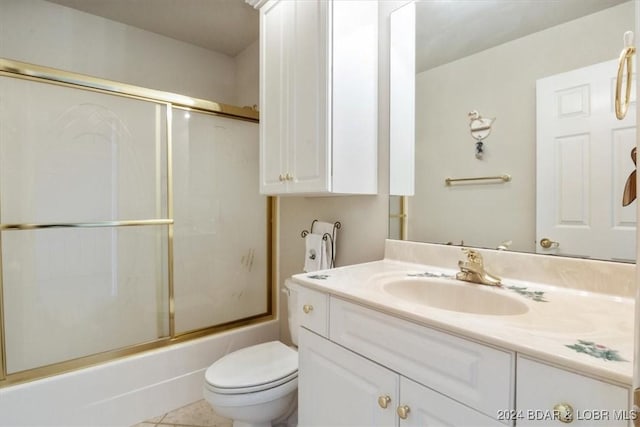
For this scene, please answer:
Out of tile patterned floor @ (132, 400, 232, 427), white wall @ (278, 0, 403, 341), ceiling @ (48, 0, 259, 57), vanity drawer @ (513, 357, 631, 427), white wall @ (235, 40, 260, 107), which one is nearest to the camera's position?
vanity drawer @ (513, 357, 631, 427)

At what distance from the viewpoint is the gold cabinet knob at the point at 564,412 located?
1.73 ft

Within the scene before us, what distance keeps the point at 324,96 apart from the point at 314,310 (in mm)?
862

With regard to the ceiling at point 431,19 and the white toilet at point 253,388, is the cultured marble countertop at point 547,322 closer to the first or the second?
the white toilet at point 253,388

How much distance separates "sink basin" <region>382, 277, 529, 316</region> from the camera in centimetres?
94

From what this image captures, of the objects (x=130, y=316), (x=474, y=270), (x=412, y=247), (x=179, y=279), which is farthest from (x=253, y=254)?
(x=474, y=270)

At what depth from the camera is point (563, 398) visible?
537 mm

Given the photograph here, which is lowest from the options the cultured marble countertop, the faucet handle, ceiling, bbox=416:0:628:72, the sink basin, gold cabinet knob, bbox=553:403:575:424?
gold cabinet knob, bbox=553:403:575:424

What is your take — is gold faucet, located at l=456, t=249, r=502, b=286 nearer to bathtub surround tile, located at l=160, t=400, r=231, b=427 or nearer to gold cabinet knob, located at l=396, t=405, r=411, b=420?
gold cabinet knob, located at l=396, t=405, r=411, b=420

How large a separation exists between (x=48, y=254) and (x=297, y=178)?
143cm

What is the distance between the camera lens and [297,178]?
1.45 metres

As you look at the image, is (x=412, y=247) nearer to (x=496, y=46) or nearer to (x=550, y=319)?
(x=550, y=319)

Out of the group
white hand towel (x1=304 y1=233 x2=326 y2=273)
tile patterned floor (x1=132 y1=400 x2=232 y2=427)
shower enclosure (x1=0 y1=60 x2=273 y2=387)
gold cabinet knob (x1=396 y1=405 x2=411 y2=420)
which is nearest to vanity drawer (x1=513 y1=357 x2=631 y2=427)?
gold cabinet knob (x1=396 y1=405 x2=411 y2=420)

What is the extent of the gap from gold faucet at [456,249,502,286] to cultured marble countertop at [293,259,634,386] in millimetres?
28

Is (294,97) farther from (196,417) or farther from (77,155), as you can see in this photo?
(196,417)
